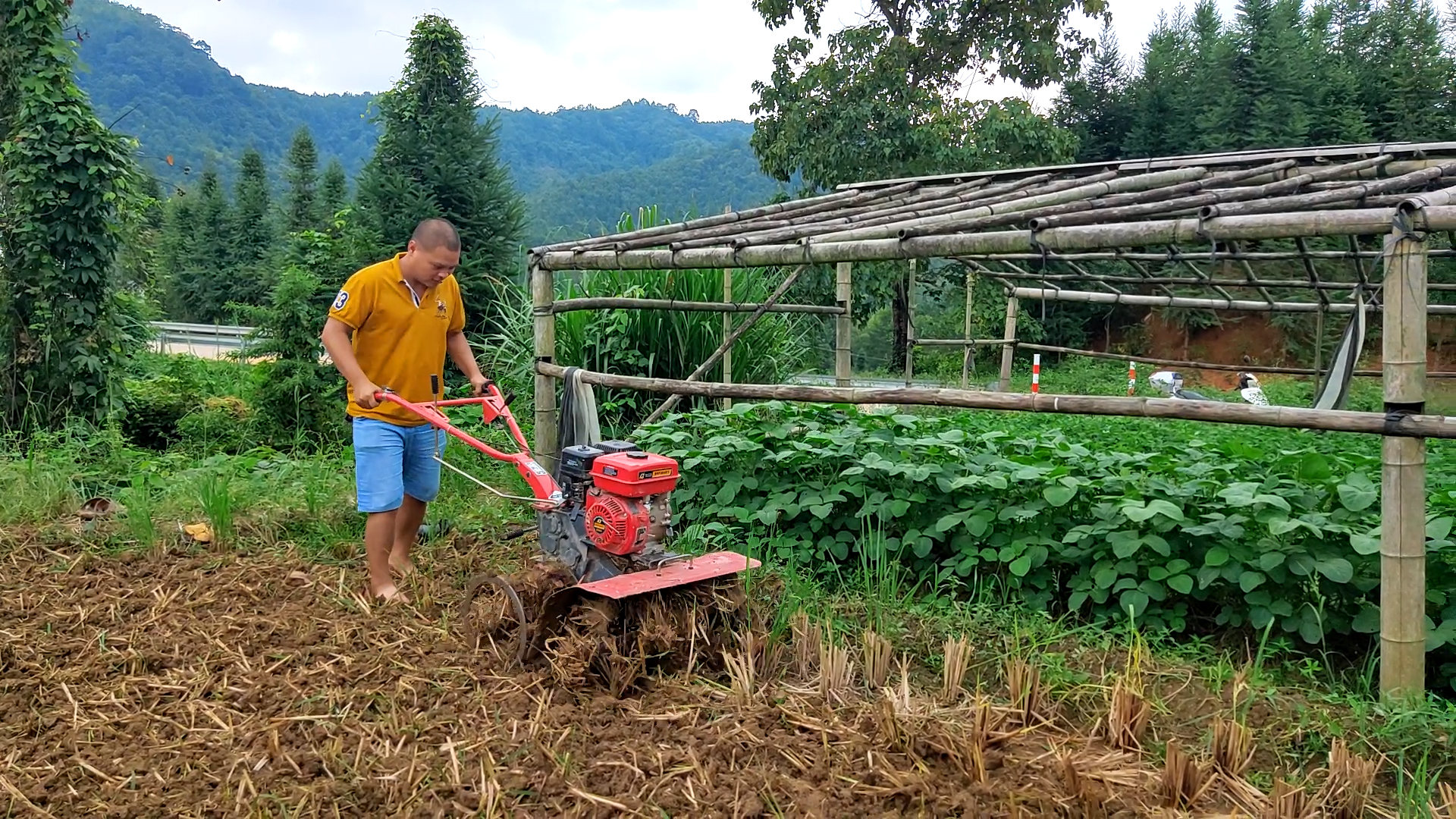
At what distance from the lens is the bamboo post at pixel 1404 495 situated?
3.04 m

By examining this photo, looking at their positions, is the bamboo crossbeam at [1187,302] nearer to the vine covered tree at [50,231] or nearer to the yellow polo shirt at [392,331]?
the yellow polo shirt at [392,331]

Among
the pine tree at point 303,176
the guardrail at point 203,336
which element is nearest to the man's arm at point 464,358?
the guardrail at point 203,336

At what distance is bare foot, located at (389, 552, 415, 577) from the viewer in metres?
4.21

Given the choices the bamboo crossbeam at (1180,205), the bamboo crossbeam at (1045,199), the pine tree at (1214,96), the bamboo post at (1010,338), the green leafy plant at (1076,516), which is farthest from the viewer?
the pine tree at (1214,96)

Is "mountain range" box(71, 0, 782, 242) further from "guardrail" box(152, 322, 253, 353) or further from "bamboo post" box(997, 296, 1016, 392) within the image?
"bamboo post" box(997, 296, 1016, 392)

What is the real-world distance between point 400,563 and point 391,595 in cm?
39

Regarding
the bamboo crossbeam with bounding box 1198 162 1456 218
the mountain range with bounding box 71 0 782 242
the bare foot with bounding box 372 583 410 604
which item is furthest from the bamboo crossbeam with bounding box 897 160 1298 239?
the mountain range with bounding box 71 0 782 242

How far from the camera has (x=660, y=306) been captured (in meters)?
6.11

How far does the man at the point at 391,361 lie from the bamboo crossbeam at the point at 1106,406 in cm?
91

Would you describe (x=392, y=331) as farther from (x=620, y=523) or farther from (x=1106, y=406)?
(x=1106, y=406)

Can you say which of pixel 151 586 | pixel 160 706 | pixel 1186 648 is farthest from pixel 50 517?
pixel 1186 648

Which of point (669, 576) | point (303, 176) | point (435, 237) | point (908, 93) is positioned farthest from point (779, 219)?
point (303, 176)

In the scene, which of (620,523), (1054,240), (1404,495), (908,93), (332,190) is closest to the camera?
(1404,495)

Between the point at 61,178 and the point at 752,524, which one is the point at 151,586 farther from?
the point at 61,178
